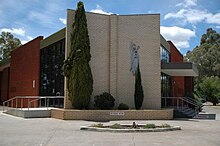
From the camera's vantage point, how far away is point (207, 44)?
238ft

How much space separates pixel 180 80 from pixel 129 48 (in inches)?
537

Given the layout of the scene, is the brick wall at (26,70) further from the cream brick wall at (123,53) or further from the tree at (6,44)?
the tree at (6,44)

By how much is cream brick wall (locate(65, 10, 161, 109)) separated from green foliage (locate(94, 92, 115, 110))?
1.05m

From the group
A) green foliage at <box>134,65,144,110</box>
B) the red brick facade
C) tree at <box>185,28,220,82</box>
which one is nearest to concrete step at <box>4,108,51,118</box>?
green foliage at <box>134,65,144,110</box>

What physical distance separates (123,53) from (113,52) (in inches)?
29.3

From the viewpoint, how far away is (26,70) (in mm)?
28406

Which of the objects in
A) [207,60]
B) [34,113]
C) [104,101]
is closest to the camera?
[104,101]

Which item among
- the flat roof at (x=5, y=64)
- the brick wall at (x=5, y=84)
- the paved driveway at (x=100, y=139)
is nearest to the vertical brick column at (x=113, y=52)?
the paved driveway at (x=100, y=139)

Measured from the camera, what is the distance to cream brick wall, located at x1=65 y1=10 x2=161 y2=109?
67.3 ft

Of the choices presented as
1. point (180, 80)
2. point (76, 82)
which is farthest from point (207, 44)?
point (76, 82)

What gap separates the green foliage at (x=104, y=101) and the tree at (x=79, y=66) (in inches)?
27.1

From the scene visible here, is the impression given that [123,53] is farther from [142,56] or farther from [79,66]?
[79,66]

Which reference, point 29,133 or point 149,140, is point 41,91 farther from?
point 149,140

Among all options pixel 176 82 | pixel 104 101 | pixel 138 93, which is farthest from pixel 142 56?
pixel 176 82
